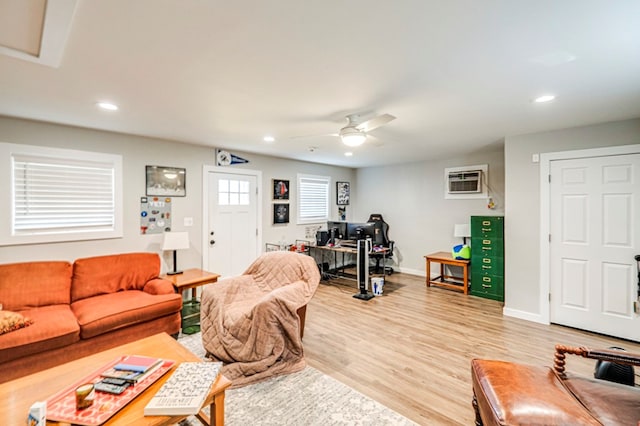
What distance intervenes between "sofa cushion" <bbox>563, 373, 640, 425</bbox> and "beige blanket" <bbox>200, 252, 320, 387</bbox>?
1859 millimetres

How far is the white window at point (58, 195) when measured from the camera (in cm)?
290

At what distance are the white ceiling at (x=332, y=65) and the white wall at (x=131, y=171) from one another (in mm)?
240

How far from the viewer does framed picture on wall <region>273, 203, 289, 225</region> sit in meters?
5.35

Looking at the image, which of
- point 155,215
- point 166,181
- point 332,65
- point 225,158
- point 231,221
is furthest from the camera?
point 231,221

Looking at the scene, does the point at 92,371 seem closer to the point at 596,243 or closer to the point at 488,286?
the point at 596,243

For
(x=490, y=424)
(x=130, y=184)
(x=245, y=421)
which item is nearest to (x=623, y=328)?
(x=490, y=424)

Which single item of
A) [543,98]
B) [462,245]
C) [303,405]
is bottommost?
[303,405]

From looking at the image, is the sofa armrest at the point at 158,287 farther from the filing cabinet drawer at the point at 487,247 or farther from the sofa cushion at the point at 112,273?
the filing cabinet drawer at the point at 487,247

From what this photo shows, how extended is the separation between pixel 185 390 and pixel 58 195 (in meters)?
2.97

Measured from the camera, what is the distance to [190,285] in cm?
345

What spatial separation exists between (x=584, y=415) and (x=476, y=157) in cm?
467

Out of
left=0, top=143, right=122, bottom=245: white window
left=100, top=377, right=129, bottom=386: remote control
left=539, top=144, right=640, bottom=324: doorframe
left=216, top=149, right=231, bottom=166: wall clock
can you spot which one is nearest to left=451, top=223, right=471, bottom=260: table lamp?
left=539, top=144, right=640, bottom=324: doorframe

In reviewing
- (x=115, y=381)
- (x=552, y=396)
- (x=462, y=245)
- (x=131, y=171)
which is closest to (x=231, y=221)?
(x=131, y=171)

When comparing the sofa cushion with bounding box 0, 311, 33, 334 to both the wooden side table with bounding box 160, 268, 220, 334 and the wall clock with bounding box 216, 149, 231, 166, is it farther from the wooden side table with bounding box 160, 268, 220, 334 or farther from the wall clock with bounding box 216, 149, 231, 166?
the wall clock with bounding box 216, 149, 231, 166
